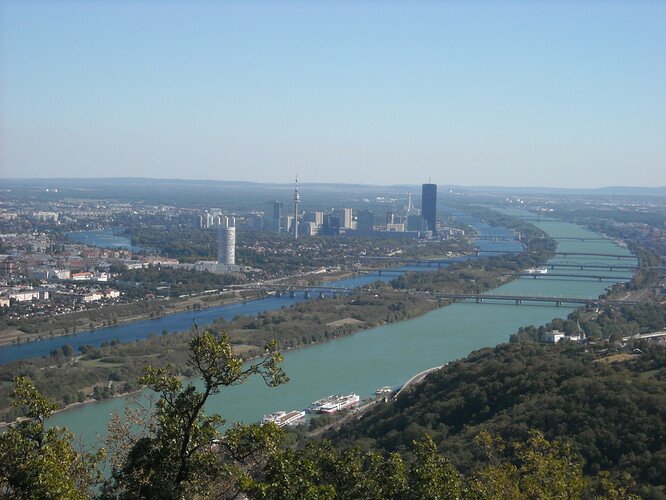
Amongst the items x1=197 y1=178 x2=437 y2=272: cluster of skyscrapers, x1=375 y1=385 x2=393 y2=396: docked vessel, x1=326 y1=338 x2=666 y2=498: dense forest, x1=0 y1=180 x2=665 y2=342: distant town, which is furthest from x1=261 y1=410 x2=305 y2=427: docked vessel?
x1=197 y1=178 x2=437 y2=272: cluster of skyscrapers

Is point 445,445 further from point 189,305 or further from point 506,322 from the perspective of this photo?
point 189,305

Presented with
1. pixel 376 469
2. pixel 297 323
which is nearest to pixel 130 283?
pixel 297 323

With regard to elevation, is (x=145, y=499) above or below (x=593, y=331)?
above

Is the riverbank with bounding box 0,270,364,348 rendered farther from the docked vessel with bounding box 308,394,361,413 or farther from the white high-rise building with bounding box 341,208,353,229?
the white high-rise building with bounding box 341,208,353,229

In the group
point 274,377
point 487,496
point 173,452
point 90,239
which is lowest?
point 90,239

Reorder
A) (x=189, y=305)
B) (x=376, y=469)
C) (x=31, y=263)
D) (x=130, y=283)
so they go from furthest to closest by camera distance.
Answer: (x=31, y=263) → (x=130, y=283) → (x=189, y=305) → (x=376, y=469)

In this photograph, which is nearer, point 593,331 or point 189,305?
point 593,331

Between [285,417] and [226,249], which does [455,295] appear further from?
[285,417]

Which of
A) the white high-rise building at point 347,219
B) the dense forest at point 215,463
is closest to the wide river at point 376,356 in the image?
the dense forest at point 215,463
